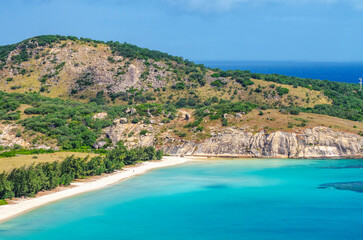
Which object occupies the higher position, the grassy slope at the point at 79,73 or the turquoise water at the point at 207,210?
the grassy slope at the point at 79,73

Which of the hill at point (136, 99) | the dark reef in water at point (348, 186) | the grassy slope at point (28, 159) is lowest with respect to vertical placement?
the dark reef in water at point (348, 186)

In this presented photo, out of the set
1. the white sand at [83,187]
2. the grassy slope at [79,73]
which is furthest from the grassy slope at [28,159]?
the grassy slope at [79,73]

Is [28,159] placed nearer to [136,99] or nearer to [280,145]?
[280,145]

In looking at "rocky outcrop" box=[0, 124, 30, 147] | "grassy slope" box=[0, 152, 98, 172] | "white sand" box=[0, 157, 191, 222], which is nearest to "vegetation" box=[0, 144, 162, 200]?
"white sand" box=[0, 157, 191, 222]

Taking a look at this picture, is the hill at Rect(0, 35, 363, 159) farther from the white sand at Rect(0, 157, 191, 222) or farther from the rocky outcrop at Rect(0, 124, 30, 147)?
the white sand at Rect(0, 157, 191, 222)

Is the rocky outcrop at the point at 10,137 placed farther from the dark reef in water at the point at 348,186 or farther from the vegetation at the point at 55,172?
the dark reef in water at the point at 348,186

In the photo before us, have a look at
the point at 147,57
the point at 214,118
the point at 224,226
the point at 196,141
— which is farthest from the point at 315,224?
the point at 147,57
